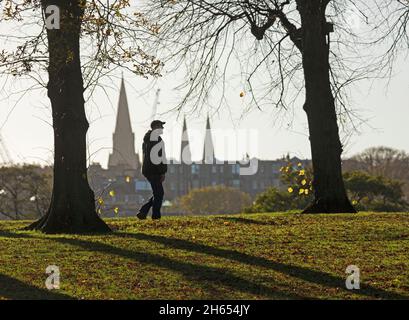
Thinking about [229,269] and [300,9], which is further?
[300,9]

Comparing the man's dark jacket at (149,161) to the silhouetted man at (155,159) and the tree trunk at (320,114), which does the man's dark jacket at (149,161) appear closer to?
the silhouetted man at (155,159)

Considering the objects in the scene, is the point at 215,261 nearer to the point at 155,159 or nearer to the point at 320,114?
the point at 155,159

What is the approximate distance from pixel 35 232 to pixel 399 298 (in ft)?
27.8

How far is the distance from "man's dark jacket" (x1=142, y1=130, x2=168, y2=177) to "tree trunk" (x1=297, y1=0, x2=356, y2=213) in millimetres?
4152

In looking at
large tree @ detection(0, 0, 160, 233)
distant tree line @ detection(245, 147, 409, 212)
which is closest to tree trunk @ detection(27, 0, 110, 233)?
large tree @ detection(0, 0, 160, 233)

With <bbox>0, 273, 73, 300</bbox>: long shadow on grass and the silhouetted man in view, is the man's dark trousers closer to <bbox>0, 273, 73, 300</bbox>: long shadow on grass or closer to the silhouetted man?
the silhouetted man

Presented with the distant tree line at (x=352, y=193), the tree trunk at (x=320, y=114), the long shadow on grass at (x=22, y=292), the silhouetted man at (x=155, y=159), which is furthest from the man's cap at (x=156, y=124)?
the distant tree line at (x=352, y=193)

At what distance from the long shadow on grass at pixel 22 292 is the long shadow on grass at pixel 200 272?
1.85m

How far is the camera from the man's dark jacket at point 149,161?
1864 centimetres

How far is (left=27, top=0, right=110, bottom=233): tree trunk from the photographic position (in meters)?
17.1
